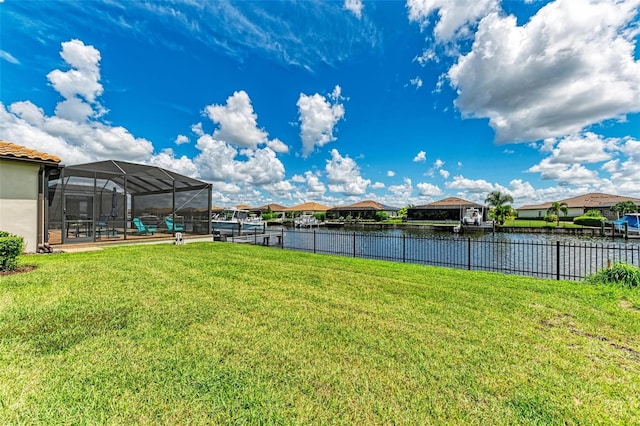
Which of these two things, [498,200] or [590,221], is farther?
[498,200]

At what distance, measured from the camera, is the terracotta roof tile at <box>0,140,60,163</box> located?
306 inches

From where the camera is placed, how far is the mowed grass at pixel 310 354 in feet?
6.32

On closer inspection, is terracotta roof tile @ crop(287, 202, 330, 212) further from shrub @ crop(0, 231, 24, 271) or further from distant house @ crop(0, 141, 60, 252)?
shrub @ crop(0, 231, 24, 271)

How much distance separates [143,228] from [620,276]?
16.2 metres

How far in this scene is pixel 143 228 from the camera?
1248 centimetres

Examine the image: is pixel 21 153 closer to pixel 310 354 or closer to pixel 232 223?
pixel 310 354

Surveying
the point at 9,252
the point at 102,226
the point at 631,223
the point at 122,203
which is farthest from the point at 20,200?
the point at 631,223

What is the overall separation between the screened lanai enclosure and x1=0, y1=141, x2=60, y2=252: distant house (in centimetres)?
53

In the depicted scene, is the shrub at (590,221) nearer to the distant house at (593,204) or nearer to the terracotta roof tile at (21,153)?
the distant house at (593,204)

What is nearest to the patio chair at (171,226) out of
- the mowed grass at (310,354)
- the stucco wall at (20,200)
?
the stucco wall at (20,200)

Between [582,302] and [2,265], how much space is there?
36.3 feet

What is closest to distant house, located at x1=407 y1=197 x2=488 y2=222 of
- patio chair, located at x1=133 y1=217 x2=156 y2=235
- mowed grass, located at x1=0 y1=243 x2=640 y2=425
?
patio chair, located at x1=133 y1=217 x2=156 y2=235

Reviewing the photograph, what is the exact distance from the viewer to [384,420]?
1841mm

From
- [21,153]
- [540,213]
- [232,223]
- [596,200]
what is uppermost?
[596,200]
